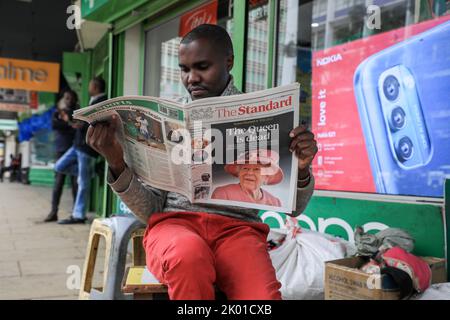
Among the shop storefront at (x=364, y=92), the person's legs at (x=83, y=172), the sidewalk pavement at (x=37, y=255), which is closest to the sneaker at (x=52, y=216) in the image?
the sidewalk pavement at (x=37, y=255)

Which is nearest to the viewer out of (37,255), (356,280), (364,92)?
(356,280)

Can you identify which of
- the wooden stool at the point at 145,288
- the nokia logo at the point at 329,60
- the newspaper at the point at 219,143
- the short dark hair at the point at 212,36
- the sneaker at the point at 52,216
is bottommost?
the sneaker at the point at 52,216

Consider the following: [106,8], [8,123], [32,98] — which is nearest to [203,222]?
[106,8]

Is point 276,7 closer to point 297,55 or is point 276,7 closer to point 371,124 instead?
point 297,55

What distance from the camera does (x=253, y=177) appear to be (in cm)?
125

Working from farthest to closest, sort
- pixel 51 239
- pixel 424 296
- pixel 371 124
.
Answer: pixel 51 239 → pixel 371 124 → pixel 424 296

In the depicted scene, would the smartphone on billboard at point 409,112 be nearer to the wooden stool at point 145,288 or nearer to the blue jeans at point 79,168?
the wooden stool at point 145,288

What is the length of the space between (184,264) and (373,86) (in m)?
2.00

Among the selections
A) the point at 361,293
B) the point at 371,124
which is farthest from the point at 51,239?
the point at 361,293

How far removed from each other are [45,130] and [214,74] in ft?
50.5

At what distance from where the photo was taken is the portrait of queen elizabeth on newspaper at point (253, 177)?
4.04 ft

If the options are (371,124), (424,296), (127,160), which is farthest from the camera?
(371,124)

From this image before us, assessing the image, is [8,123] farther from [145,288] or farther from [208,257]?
[208,257]

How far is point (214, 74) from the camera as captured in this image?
1.42 m
